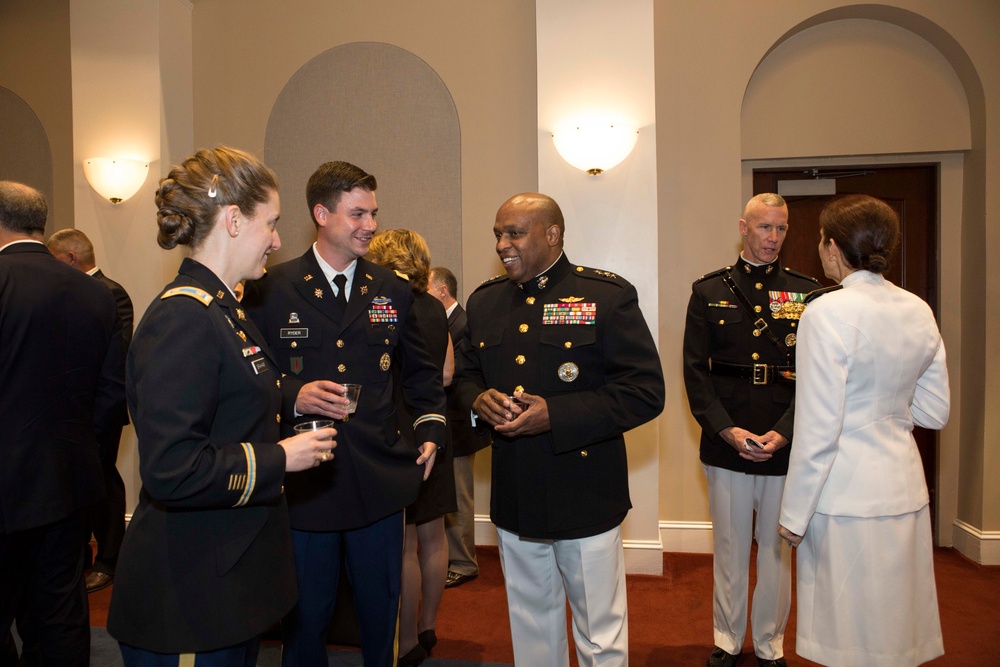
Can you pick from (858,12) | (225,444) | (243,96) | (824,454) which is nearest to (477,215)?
(243,96)

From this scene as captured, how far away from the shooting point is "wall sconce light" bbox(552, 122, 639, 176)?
4188 mm

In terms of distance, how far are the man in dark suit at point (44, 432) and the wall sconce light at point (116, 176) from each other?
2385 mm

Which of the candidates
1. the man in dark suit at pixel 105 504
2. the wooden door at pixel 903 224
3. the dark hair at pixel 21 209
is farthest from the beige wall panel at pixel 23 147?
the wooden door at pixel 903 224

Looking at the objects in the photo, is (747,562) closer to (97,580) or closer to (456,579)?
(456,579)

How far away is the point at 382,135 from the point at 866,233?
11.3ft

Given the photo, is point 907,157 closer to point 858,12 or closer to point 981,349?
point 858,12

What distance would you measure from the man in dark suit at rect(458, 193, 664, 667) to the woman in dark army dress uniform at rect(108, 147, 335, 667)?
0.89 metres

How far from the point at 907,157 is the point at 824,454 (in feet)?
11.3

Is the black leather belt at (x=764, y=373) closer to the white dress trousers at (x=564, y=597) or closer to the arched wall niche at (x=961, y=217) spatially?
the white dress trousers at (x=564, y=597)

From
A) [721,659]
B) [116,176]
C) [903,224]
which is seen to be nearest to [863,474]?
[721,659]

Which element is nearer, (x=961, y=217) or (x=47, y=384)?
(x=47, y=384)

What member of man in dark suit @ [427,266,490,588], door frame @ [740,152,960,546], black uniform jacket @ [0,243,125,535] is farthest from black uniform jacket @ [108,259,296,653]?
door frame @ [740,152,960,546]

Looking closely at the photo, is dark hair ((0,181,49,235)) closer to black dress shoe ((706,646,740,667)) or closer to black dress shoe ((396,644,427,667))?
black dress shoe ((396,644,427,667))

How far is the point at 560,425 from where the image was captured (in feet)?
7.43
